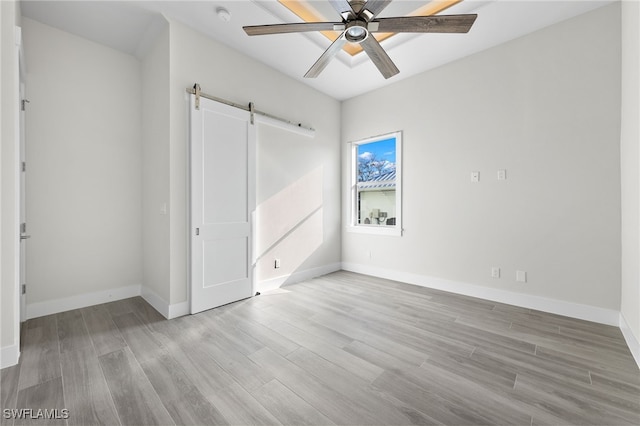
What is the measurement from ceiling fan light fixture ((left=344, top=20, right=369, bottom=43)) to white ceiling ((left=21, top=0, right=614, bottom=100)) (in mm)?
1052

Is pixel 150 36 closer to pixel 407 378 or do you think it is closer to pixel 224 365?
pixel 224 365

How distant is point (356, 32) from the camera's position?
6.90ft

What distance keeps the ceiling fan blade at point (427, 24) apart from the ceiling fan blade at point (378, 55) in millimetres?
145

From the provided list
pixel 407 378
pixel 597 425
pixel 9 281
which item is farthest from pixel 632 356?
pixel 9 281

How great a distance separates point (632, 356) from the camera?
2109 millimetres

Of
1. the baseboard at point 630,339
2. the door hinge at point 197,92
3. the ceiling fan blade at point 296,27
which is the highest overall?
the ceiling fan blade at point 296,27

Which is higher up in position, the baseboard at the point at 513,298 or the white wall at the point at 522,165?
the white wall at the point at 522,165

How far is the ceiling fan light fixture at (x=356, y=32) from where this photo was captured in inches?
79.0

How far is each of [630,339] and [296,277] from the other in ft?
11.9

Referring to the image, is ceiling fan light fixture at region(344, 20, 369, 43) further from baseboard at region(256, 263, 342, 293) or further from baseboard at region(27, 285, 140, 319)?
baseboard at region(27, 285, 140, 319)

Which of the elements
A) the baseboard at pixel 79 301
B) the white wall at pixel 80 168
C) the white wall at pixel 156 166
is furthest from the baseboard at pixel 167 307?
the white wall at pixel 80 168

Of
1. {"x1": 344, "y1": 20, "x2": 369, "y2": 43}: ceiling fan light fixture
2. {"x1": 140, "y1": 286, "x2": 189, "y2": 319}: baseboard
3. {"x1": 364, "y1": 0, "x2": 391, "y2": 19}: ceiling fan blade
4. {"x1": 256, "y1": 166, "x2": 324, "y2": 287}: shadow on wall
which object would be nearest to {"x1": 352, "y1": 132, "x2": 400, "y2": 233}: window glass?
{"x1": 256, "y1": 166, "x2": 324, "y2": 287}: shadow on wall

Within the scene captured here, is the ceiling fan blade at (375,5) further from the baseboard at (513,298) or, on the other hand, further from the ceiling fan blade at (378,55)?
the baseboard at (513,298)

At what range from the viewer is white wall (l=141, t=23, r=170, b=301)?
2.96 meters
